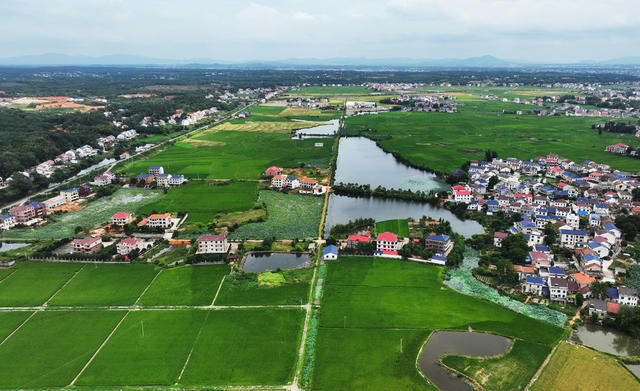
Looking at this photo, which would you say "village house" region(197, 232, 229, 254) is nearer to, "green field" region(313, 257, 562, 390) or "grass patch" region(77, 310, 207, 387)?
"grass patch" region(77, 310, 207, 387)

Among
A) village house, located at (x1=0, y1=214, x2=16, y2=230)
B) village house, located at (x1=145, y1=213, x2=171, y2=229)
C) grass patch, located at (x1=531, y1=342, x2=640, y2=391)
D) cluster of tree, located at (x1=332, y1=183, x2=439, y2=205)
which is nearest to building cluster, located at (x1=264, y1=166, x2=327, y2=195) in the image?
cluster of tree, located at (x1=332, y1=183, x2=439, y2=205)

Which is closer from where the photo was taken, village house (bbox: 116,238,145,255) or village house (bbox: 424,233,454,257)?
village house (bbox: 424,233,454,257)

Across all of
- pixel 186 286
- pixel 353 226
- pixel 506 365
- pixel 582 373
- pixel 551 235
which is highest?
pixel 551 235

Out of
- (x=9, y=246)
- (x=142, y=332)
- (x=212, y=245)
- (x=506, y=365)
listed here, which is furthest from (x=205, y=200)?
(x=506, y=365)

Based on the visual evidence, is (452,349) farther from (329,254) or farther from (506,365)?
(329,254)

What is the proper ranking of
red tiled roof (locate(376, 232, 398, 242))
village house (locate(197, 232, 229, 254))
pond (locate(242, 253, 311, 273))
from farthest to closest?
red tiled roof (locate(376, 232, 398, 242)), village house (locate(197, 232, 229, 254)), pond (locate(242, 253, 311, 273))

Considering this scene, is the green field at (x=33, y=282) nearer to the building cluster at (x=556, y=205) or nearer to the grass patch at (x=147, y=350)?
the grass patch at (x=147, y=350)

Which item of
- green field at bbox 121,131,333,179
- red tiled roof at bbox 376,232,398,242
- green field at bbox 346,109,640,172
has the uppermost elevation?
green field at bbox 346,109,640,172
